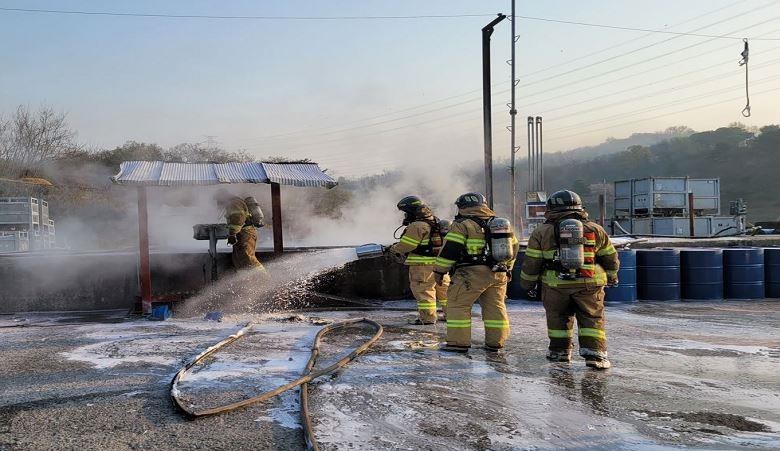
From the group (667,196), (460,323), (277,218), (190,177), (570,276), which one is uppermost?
(190,177)

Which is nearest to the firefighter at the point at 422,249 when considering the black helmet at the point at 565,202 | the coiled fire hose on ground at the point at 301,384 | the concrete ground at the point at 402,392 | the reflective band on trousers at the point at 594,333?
the concrete ground at the point at 402,392

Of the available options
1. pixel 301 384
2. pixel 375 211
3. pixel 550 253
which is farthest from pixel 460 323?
pixel 375 211

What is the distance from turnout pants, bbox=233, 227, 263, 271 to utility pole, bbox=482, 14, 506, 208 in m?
5.42

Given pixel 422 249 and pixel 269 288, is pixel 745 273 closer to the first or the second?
pixel 422 249

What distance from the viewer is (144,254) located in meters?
9.45

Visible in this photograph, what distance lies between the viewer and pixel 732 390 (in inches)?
191

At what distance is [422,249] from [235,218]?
343 cm

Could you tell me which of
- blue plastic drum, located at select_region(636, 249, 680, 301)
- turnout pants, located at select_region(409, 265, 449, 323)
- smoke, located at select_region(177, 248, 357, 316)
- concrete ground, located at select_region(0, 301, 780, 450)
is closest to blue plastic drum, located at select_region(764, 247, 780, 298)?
blue plastic drum, located at select_region(636, 249, 680, 301)

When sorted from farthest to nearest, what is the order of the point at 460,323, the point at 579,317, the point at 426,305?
the point at 426,305
the point at 460,323
the point at 579,317

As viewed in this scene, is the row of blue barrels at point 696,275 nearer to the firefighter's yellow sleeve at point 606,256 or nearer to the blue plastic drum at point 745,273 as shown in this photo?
the blue plastic drum at point 745,273

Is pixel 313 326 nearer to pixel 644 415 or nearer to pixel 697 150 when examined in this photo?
pixel 644 415

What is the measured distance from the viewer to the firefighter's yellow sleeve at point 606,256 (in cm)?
582

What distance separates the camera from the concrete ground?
370 cm

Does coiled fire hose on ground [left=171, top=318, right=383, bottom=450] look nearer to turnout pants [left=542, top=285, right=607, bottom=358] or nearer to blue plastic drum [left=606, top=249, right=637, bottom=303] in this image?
turnout pants [left=542, top=285, right=607, bottom=358]
